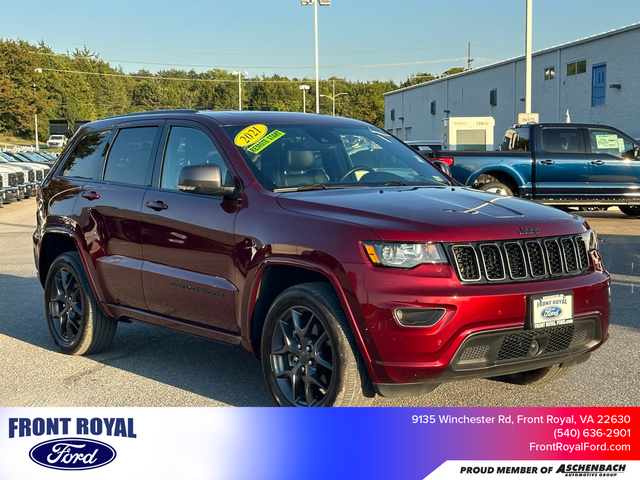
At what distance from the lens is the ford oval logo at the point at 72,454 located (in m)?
3.48

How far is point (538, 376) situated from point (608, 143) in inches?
510

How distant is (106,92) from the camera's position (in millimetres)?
122625

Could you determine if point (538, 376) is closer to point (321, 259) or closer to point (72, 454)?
point (321, 259)

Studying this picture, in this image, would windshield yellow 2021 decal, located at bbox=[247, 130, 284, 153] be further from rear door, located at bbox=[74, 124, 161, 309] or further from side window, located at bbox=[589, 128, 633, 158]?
side window, located at bbox=[589, 128, 633, 158]

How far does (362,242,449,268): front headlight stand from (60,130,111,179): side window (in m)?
3.17

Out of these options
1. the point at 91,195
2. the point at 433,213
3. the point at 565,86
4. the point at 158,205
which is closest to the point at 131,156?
the point at 91,195

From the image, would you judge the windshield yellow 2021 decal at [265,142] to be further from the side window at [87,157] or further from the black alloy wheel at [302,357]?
the side window at [87,157]

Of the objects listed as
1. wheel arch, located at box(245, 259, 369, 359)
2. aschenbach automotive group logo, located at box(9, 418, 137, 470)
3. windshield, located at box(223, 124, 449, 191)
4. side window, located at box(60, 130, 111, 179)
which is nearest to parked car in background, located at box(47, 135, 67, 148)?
side window, located at box(60, 130, 111, 179)

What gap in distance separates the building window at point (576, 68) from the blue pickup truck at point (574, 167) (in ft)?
73.2

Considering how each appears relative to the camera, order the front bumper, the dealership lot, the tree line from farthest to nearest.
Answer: the tree line → the dealership lot → the front bumper

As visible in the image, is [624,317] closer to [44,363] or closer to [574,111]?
[44,363]

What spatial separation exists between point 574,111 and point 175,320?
120ft

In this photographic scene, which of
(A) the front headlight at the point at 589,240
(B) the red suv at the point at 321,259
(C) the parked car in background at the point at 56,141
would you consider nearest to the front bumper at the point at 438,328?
(B) the red suv at the point at 321,259

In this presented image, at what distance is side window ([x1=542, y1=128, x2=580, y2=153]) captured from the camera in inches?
683
